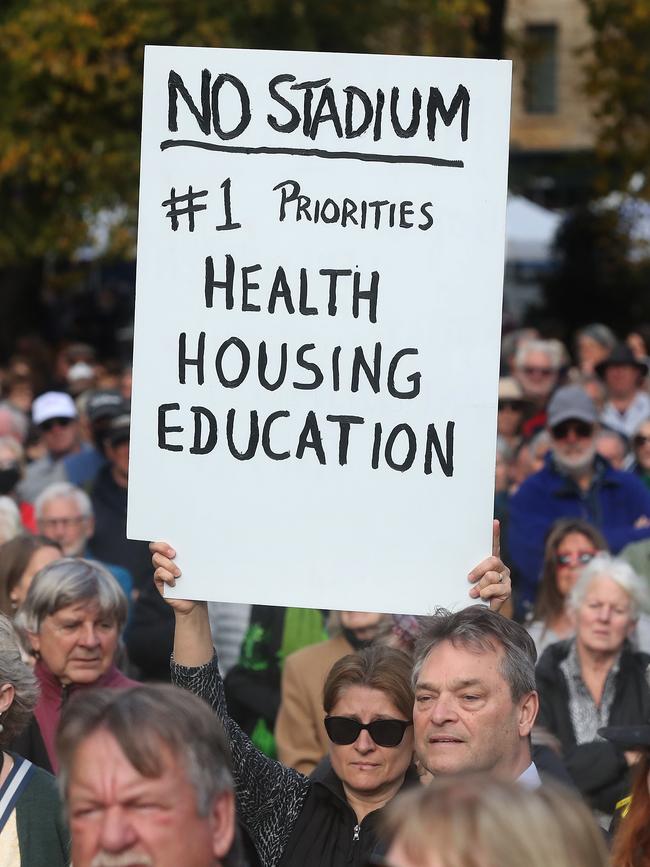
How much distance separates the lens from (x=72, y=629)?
5.16 metres

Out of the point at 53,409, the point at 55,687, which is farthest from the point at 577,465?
the point at 55,687

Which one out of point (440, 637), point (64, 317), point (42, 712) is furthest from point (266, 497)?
point (64, 317)

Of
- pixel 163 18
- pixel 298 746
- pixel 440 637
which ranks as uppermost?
pixel 163 18

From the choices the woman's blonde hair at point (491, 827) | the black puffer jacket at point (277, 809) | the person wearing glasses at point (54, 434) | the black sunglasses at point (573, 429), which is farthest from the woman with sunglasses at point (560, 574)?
the woman's blonde hair at point (491, 827)

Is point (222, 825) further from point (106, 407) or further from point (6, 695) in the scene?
point (106, 407)

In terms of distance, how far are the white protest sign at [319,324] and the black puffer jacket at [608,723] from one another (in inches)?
73.9

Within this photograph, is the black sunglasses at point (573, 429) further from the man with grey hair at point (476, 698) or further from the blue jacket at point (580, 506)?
the man with grey hair at point (476, 698)

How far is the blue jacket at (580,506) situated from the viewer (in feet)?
27.4

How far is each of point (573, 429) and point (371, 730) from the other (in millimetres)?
4788

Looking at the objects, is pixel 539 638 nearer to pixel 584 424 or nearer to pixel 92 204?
pixel 584 424

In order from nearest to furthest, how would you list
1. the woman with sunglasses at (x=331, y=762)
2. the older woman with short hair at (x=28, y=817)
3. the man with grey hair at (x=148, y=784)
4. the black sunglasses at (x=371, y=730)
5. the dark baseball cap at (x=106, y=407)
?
the man with grey hair at (x=148, y=784), the older woman with short hair at (x=28, y=817), the woman with sunglasses at (x=331, y=762), the black sunglasses at (x=371, y=730), the dark baseball cap at (x=106, y=407)

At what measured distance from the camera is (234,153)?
4113 millimetres

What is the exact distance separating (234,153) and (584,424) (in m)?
4.89

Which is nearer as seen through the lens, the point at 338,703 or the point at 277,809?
the point at 277,809
